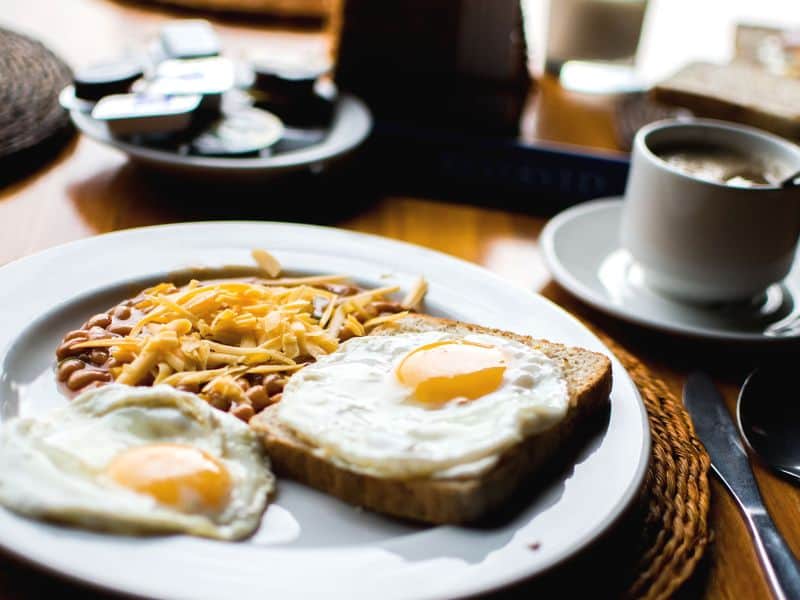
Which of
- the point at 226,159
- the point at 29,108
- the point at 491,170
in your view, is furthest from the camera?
the point at 491,170

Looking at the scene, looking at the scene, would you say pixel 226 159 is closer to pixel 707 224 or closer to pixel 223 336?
pixel 223 336

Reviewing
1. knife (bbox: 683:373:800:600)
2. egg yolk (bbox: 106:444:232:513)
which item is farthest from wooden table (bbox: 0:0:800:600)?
egg yolk (bbox: 106:444:232:513)

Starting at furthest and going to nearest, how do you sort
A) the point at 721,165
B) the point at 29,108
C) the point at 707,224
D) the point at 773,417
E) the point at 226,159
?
the point at 29,108 < the point at 226,159 < the point at 721,165 < the point at 707,224 < the point at 773,417

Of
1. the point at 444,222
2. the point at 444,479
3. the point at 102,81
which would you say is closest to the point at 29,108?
the point at 102,81

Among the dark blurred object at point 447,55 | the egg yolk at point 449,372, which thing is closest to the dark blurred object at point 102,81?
the dark blurred object at point 447,55

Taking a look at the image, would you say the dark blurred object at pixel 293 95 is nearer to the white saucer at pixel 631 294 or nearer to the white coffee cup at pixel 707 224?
the white saucer at pixel 631 294
